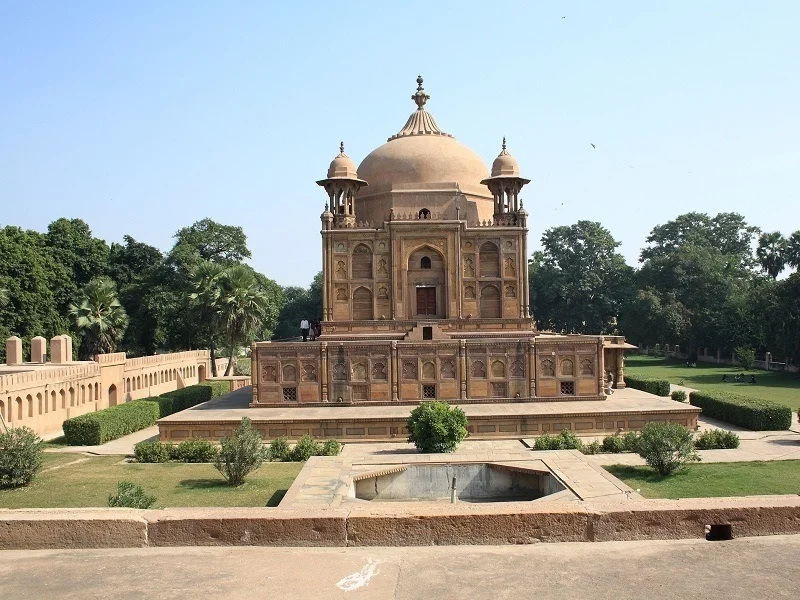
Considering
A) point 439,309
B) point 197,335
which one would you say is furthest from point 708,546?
point 197,335

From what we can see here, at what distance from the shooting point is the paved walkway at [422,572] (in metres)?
6.71

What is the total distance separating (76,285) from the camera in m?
52.8

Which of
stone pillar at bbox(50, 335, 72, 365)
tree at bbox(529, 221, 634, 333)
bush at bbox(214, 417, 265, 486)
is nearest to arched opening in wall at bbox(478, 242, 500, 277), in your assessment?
bush at bbox(214, 417, 265, 486)

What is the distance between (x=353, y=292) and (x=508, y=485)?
53.6 feet

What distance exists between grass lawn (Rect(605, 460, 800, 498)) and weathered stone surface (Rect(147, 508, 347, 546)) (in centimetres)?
1129

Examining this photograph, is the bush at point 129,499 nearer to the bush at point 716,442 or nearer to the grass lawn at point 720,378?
the bush at point 716,442

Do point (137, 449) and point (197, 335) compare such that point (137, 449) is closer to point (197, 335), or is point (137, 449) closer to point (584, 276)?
point (197, 335)

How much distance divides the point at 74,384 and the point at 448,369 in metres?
16.8

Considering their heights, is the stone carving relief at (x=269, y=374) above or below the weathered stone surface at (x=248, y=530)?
above

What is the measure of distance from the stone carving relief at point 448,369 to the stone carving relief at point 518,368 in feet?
7.76

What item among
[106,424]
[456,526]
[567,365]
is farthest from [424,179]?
[456,526]

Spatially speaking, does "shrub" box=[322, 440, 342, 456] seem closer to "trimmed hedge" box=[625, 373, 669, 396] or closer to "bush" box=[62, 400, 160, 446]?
"bush" box=[62, 400, 160, 446]

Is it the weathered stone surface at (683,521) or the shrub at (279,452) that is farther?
the shrub at (279,452)

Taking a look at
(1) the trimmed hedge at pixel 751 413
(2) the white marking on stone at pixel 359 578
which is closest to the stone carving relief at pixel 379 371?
(1) the trimmed hedge at pixel 751 413
